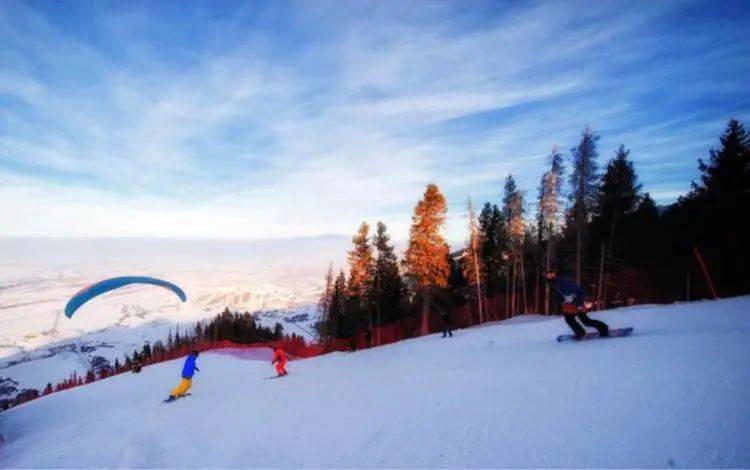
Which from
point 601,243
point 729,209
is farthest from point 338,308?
point 729,209

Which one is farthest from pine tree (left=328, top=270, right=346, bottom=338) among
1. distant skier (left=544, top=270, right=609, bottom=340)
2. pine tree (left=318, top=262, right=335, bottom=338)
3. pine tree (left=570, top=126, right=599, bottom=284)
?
distant skier (left=544, top=270, right=609, bottom=340)

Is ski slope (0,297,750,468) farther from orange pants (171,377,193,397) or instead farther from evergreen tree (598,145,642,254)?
evergreen tree (598,145,642,254)

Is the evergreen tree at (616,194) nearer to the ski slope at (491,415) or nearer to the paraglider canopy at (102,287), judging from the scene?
the ski slope at (491,415)

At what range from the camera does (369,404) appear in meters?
8.28

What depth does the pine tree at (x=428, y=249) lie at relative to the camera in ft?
110

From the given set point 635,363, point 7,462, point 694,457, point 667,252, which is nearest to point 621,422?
point 694,457

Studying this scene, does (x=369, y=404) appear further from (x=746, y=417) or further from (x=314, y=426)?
(x=746, y=417)

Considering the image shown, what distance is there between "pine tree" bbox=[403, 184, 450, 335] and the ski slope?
63.9 feet

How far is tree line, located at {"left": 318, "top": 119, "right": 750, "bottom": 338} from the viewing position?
97.7 ft

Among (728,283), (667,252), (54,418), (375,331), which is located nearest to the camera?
(54,418)

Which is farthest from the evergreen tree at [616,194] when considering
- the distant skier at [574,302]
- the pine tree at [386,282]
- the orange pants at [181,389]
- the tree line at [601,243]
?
the orange pants at [181,389]

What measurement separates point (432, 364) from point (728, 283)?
29407mm

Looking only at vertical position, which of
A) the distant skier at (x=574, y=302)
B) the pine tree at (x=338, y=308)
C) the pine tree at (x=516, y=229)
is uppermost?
the pine tree at (x=516, y=229)

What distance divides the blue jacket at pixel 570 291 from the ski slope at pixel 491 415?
1.19 meters
